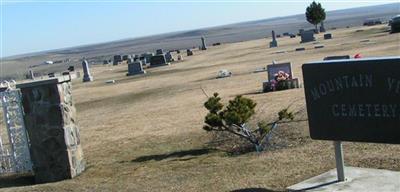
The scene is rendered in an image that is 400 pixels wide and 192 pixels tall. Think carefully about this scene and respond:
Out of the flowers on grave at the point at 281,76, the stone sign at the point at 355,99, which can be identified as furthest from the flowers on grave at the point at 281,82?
the stone sign at the point at 355,99

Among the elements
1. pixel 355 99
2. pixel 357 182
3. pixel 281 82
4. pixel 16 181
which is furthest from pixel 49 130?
pixel 281 82

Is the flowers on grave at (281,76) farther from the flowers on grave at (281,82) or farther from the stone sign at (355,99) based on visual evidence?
the stone sign at (355,99)

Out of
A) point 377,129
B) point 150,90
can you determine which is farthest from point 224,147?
point 150,90

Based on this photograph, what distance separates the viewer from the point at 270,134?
40.1 ft

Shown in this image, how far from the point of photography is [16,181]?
11.5 m

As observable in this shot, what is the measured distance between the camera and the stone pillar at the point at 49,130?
36.9 feet

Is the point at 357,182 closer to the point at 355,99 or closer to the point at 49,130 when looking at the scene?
the point at 355,99

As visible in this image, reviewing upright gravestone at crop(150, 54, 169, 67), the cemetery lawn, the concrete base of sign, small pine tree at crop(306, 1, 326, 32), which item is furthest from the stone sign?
small pine tree at crop(306, 1, 326, 32)

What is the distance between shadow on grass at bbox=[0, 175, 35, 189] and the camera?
11.3 m

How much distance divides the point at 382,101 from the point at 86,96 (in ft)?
82.6

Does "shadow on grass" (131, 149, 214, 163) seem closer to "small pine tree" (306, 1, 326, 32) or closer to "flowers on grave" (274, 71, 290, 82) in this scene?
"flowers on grave" (274, 71, 290, 82)

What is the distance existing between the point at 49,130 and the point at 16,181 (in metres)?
1.19

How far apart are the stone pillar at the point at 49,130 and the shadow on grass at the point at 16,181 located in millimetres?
218

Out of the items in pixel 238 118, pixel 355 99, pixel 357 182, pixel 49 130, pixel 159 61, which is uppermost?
pixel 355 99
